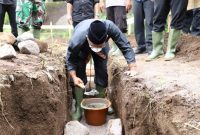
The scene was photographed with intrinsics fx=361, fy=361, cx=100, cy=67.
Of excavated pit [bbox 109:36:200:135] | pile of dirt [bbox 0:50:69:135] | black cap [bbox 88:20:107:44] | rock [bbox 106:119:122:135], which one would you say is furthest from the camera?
rock [bbox 106:119:122:135]

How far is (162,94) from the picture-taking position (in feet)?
12.4

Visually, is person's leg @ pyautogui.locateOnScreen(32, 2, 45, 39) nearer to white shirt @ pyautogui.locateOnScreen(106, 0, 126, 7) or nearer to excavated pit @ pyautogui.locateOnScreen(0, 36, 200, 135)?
excavated pit @ pyautogui.locateOnScreen(0, 36, 200, 135)

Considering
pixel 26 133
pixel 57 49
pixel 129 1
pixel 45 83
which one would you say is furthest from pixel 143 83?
pixel 57 49

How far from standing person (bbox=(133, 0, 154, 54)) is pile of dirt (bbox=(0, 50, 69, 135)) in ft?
6.05

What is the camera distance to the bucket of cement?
541 centimetres

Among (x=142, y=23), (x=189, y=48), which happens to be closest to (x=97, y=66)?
(x=142, y=23)

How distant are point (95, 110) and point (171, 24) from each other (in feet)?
5.53

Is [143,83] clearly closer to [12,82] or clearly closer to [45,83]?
[45,83]

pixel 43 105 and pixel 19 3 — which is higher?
pixel 19 3

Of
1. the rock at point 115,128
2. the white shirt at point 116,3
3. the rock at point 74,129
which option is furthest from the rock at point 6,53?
the white shirt at point 116,3

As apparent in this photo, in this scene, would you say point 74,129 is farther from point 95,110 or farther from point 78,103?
point 78,103

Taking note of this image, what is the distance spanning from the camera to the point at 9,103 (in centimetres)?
371

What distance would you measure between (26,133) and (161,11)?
2.61 metres

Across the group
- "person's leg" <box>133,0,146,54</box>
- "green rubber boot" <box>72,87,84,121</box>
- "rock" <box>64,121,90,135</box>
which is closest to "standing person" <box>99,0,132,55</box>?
"person's leg" <box>133,0,146,54</box>
